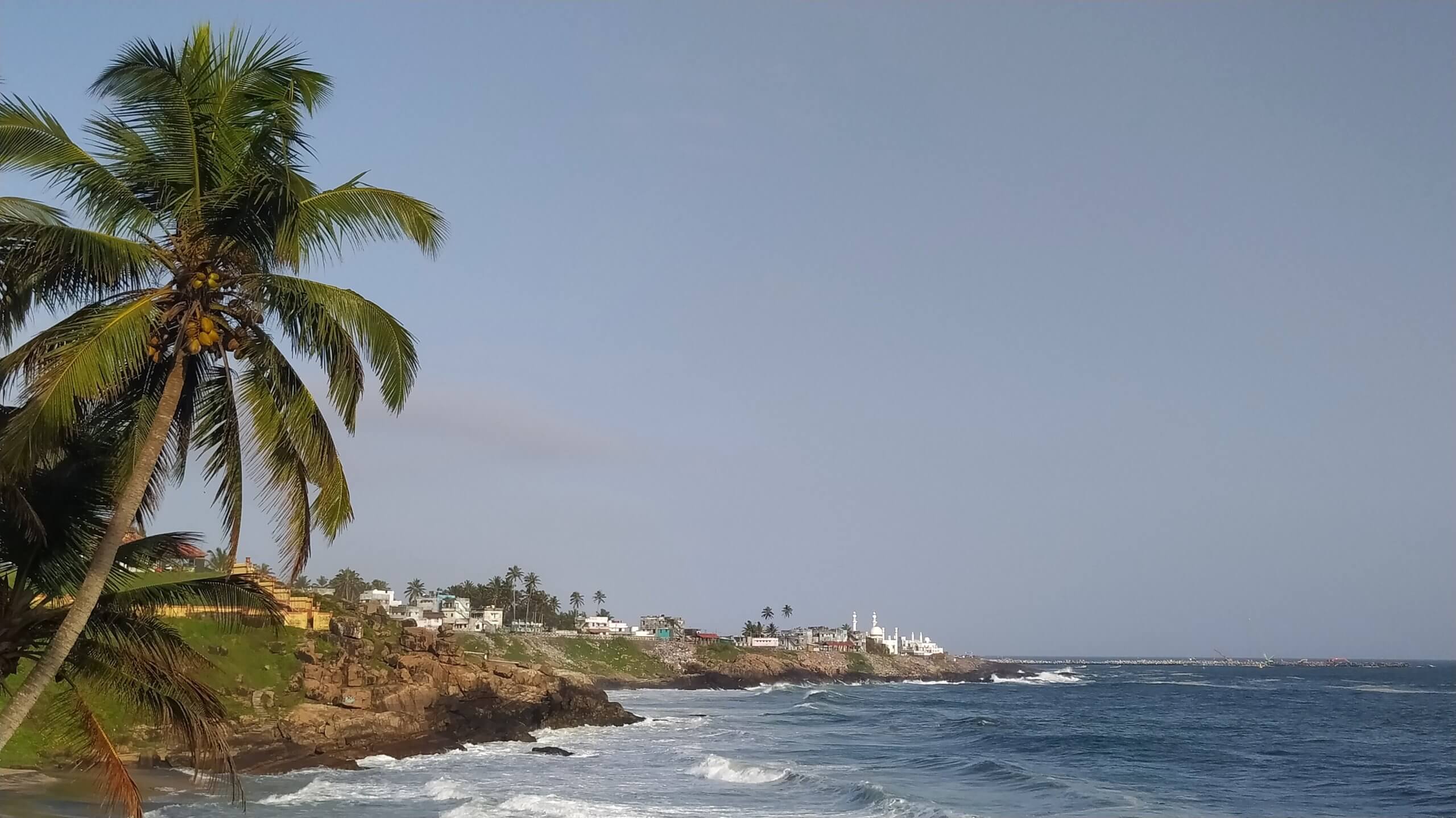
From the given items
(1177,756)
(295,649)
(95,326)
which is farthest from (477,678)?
(95,326)

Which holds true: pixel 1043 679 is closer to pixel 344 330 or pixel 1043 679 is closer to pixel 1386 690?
pixel 1386 690

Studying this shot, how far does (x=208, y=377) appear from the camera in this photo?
10961 mm

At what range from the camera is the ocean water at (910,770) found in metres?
29.4

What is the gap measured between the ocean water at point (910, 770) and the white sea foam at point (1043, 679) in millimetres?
86805

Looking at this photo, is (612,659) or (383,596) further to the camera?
(612,659)

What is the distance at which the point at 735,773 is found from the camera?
36.8 m

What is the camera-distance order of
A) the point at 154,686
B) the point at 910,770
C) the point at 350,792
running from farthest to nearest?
the point at 910,770
the point at 350,792
the point at 154,686

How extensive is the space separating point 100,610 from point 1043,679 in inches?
7415

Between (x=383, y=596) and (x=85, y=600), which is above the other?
(x=383, y=596)

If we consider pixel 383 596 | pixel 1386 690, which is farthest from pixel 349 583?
pixel 1386 690

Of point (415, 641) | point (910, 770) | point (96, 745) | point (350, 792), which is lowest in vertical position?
point (910, 770)

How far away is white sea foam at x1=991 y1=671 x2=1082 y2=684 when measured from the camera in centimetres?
16755

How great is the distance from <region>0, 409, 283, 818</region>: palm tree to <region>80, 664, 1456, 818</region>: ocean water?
15.1 meters

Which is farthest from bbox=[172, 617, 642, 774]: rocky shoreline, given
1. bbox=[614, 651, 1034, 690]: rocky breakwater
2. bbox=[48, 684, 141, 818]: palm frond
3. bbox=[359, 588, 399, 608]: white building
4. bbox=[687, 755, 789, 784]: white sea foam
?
bbox=[614, 651, 1034, 690]: rocky breakwater
